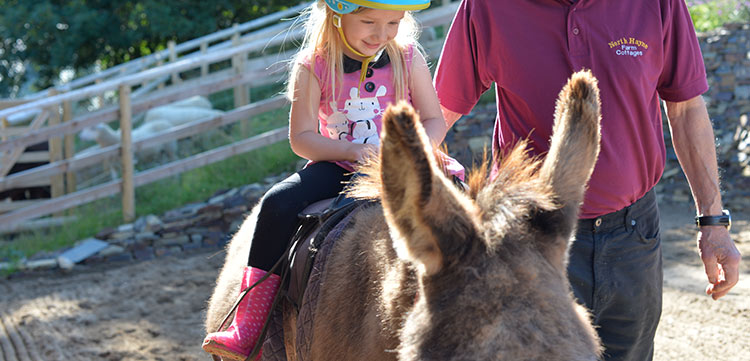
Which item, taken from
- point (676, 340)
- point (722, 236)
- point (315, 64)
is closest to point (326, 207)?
point (315, 64)

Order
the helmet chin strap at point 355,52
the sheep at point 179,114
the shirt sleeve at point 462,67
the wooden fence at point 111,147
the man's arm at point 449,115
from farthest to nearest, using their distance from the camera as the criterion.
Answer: the sheep at point 179,114 → the wooden fence at point 111,147 → the man's arm at point 449,115 → the shirt sleeve at point 462,67 → the helmet chin strap at point 355,52

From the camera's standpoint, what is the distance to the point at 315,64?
2738 millimetres

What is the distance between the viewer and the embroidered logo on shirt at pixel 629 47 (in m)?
2.53

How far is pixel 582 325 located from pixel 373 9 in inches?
58.9

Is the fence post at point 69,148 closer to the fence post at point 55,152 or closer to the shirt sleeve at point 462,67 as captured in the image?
the fence post at point 55,152

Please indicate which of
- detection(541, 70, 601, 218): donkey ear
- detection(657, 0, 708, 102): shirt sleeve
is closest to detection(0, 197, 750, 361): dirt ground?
detection(657, 0, 708, 102): shirt sleeve

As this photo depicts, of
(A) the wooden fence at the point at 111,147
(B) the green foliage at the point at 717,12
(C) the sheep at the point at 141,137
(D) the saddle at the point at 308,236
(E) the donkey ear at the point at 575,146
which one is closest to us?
(E) the donkey ear at the point at 575,146

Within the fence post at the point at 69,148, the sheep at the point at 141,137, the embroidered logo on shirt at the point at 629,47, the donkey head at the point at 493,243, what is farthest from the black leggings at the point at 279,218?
the sheep at the point at 141,137


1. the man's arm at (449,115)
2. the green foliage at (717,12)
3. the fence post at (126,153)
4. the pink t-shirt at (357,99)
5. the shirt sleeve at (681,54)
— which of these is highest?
the shirt sleeve at (681,54)

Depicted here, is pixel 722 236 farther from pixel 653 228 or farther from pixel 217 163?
pixel 217 163

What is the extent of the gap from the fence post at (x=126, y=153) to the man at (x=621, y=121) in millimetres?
6805

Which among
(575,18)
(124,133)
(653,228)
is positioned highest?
(575,18)

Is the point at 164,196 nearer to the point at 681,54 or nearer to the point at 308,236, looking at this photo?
the point at 308,236

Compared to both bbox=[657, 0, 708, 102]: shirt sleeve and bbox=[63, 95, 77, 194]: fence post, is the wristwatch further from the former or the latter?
bbox=[63, 95, 77, 194]: fence post
